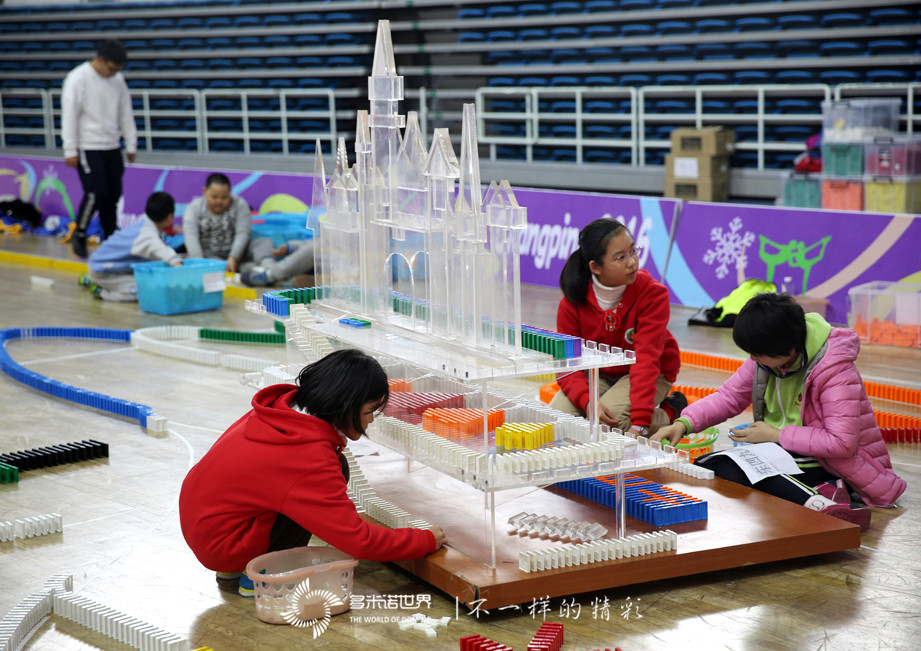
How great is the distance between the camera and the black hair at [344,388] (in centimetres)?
330

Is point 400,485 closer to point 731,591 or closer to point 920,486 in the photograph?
point 731,591

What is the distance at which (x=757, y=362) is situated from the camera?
13.9 ft

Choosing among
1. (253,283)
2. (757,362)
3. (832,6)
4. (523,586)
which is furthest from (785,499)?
(832,6)

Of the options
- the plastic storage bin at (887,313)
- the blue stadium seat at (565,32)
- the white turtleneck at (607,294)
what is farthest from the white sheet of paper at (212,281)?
the blue stadium seat at (565,32)

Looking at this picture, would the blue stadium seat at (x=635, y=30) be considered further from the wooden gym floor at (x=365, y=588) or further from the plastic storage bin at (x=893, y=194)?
the wooden gym floor at (x=365, y=588)

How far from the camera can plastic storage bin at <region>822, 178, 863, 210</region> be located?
31.4 ft

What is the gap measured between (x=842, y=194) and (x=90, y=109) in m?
7.14

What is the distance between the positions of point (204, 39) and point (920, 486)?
15.8 metres

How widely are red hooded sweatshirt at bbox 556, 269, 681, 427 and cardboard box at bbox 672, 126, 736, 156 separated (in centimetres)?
708

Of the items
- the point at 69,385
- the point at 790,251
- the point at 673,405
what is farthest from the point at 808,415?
the point at 69,385

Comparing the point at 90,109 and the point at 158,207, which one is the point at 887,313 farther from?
the point at 90,109

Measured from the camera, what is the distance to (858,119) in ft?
32.2

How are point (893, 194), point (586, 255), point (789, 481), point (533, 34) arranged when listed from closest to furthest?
point (789, 481)
point (586, 255)
point (893, 194)
point (533, 34)

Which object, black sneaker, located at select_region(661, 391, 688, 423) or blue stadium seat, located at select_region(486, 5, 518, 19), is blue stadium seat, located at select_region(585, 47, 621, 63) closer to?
blue stadium seat, located at select_region(486, 5, 518, 19)
